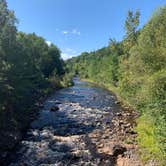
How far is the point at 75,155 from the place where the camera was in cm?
2323

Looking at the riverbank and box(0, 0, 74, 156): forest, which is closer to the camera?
the riverbank

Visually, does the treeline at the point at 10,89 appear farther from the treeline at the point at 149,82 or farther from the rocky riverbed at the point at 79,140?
the treeline at the point at 149,82

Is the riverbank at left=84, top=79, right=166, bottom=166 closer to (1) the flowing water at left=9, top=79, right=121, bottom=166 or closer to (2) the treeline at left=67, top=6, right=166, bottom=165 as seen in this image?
(2) the treeline at left=67, top=6, right=166, bottom=165

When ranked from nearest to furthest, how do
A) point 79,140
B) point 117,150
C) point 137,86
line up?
point 117,150
point 79,140
point 137,86

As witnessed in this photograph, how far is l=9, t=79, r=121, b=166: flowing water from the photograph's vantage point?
2241 cm

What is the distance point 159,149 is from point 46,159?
8429mm

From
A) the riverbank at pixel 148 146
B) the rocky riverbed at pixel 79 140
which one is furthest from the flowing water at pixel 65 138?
the riverbank at pixel 148 146

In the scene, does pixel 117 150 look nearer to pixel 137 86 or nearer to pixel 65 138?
pixel 65 138

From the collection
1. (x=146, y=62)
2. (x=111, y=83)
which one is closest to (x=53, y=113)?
(x=146, y=62)

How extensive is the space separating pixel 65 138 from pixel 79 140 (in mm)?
1455

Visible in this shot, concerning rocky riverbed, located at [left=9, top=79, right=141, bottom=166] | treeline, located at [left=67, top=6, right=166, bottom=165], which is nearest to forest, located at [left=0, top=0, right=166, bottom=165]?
treeline, located at [left=67, top=6, right=166, bottom=165]

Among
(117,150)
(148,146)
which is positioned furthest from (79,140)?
(148,146)

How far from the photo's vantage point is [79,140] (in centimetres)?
2731

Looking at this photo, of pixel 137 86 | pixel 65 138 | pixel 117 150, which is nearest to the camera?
pixel 117 150
